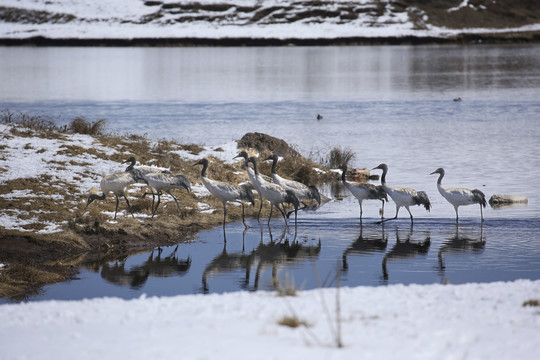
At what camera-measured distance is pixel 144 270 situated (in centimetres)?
1330

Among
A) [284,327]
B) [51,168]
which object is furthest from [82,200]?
[284,327]

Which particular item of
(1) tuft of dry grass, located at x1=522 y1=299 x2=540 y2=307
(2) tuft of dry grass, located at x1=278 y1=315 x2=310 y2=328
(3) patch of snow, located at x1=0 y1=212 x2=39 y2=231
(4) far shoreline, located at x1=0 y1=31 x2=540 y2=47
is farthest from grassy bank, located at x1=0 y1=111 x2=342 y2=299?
(4) far shoreline, located at x1=0 y1=31 x2=540 y2=47

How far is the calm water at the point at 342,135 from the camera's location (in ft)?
42.7

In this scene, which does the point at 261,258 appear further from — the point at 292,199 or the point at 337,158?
the point at 337,158

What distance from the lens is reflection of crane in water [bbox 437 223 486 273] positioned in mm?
14133

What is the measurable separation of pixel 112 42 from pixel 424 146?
120 meters

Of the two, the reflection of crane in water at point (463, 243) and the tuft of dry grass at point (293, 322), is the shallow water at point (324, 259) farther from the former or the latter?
the tuft of dry grass at point (293, 322)

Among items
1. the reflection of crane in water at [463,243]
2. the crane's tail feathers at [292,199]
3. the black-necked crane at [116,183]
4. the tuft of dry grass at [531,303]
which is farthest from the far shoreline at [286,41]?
the tuft of dry grass at [531,303]

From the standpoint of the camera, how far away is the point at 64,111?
43219 millimetres

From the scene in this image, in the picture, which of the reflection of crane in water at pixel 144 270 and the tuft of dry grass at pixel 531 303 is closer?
the tuft of dry grass at pixel 531 303

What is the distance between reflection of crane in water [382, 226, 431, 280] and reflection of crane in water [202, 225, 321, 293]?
1.42 metres

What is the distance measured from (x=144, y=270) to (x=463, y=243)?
21.1 feet

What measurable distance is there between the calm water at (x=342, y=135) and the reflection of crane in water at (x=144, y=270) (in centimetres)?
5

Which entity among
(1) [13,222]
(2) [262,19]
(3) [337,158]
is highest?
(2) [262,19]
